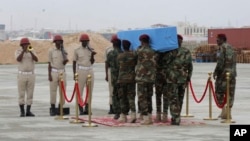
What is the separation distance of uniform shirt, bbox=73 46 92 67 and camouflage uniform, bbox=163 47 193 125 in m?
2.94

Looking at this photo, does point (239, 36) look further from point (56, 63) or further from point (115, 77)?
point (115, 77)

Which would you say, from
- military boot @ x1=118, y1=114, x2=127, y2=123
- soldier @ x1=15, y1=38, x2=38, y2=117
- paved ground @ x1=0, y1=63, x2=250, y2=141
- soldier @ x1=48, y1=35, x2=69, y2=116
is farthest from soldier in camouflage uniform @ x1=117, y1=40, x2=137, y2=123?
soldier @ x1=15, y1=38, x2=38, y2=117

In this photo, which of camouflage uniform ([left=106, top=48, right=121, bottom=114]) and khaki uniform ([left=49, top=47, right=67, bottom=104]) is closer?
camouflage uniform ([left=106, top=48, right=121, bottom=114])

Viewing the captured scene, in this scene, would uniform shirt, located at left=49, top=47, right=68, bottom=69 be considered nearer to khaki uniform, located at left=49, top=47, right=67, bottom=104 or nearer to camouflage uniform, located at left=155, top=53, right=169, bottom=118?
khaki uniform, located at left=49, top=47, right=67, bottom=104

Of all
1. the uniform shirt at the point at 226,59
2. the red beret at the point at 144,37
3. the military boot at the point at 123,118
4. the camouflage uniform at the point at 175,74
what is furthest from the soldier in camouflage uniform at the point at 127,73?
the uniform shirt at the point at 226,59

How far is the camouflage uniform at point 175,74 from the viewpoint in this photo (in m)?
15.8

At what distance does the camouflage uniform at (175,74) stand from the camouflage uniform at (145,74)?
0.40 m

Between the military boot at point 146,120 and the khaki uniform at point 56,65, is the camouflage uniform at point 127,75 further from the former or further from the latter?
the khaki uniform at point 56,65

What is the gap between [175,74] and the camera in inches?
621

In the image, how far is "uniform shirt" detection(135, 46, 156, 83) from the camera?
15547mm

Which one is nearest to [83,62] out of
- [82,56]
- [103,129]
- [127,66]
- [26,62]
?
[82,56]

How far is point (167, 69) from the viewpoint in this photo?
1590 cm

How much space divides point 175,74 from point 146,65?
0.69m

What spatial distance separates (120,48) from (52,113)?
284cm
